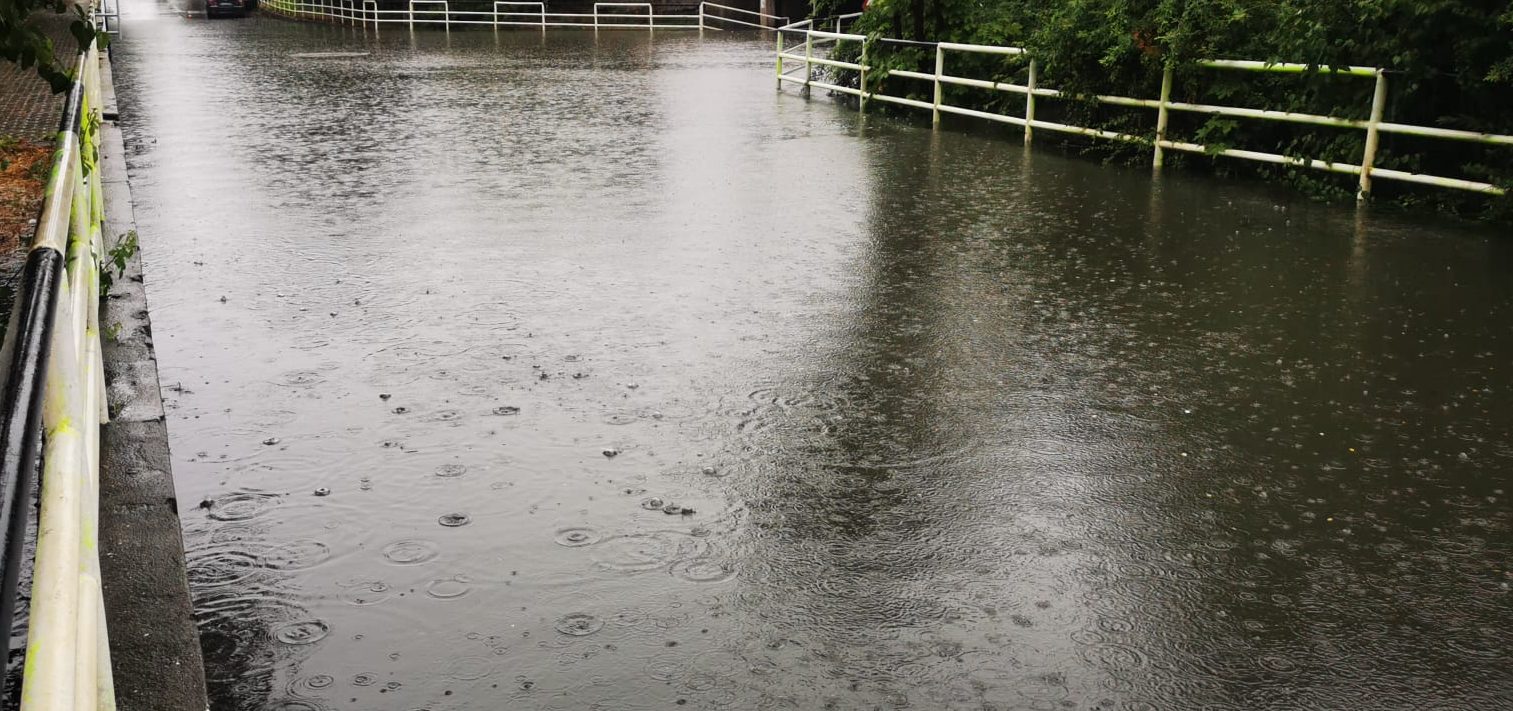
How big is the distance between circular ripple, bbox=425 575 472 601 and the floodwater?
1cm

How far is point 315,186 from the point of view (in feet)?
45.2

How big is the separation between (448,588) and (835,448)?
6.95 ft

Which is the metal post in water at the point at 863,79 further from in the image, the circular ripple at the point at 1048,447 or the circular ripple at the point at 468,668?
Result: the circular ripple at the point at 468,668

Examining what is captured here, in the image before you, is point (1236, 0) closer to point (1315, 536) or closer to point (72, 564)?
point (1315, 536)

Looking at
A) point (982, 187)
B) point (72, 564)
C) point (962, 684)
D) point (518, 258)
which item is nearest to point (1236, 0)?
point (982, 187)

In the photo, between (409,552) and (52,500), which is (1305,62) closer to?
(409,552)

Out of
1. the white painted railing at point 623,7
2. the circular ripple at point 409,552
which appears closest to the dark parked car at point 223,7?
the white painted railing at point 623,7

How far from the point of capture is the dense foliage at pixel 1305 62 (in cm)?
1194

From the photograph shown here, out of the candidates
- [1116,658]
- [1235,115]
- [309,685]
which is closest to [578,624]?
[309,685]

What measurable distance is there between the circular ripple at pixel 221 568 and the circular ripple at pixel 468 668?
1.03 metres

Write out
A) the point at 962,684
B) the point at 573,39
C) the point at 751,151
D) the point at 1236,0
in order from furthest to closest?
the point at 573,39
the point at 751,151
the point at 1236,0
the point at 962,684

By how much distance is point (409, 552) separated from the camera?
5.01m

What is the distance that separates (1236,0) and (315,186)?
982cm

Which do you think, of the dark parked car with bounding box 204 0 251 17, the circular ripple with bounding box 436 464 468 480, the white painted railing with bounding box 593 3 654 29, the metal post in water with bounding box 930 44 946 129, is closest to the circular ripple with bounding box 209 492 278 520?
the circular ripple with bounding box 436 464 468 480
